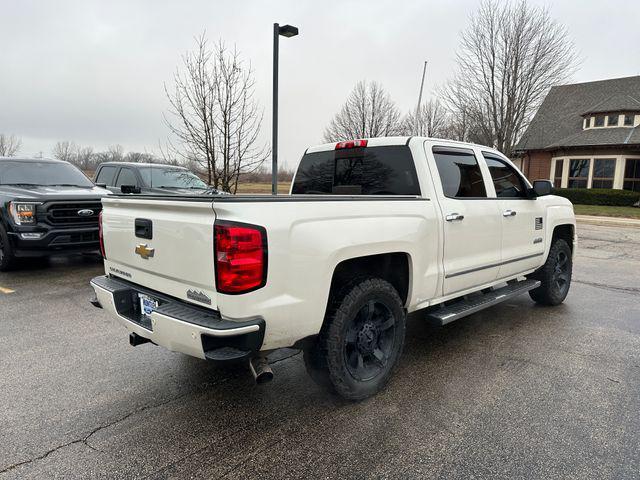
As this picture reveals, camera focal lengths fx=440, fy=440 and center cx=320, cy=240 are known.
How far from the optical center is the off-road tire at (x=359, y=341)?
9.73ft

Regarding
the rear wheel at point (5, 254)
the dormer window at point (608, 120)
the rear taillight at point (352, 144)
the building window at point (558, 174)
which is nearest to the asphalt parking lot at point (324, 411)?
the rear taillight at point (352, 144)

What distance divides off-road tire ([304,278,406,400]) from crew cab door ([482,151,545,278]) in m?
1.79

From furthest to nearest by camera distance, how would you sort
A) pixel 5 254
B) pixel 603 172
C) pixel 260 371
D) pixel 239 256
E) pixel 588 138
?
pixel 588 138
pixel 603 172
pixel 5 254
pixel 260 371
pixel 239 256

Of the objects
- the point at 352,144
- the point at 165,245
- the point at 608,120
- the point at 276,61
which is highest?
the point at 608,120

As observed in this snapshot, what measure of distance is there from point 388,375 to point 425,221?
1239 millimetres

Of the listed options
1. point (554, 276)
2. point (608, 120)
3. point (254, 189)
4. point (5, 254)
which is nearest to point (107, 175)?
point (5, 254)

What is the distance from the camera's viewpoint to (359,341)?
10.6 ft

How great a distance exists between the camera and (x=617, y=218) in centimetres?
1905

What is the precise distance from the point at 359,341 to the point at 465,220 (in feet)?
5.06

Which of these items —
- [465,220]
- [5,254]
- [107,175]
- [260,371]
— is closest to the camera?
[260,371]

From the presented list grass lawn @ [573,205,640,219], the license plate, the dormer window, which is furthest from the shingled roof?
the license plate

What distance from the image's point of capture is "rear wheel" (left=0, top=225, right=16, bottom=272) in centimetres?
688

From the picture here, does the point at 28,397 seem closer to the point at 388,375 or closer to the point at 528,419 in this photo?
the point at 388,375

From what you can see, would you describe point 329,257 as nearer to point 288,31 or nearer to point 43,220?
point 43,220
